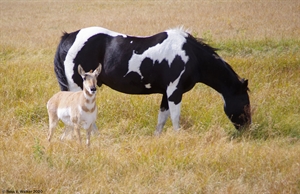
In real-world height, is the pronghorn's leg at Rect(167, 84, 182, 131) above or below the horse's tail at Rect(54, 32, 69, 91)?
below

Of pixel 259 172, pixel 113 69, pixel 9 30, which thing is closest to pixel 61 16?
pixel 9 30

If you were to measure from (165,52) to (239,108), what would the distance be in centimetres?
159

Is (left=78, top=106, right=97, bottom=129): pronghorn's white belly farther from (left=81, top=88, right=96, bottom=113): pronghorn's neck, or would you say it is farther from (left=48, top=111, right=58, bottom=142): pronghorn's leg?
(left=48, top=111, right=58, bottom=142): pronghorn's leg

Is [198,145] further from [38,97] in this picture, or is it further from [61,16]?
[61,16]

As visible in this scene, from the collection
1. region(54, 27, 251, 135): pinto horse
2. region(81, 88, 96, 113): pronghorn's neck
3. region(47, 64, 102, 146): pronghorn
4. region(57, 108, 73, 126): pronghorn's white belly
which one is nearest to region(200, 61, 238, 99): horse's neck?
region(54, 27, 251, 135): pinto horse

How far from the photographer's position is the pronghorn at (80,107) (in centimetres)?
622

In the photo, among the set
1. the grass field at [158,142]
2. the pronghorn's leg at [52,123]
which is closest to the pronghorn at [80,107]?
the pronghorn's leg at [52,123]

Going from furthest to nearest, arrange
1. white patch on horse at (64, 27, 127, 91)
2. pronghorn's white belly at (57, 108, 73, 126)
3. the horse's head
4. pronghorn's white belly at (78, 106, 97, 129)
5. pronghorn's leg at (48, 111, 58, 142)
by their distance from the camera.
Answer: white patch on horse at (64, 27, 127, 91)
the horse's head
pronghorn's leg at (48, 111, 58, 142)
pronghorn's white belly at (57, 108, 73, 126)
pronghorn's white belly at (78, 106, 97, 129)

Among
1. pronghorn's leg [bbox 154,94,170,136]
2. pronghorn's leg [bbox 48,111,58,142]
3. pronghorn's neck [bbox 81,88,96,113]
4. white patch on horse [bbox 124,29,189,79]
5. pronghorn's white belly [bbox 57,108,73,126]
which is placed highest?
white patch on horse [bbox 124,29,189,79]

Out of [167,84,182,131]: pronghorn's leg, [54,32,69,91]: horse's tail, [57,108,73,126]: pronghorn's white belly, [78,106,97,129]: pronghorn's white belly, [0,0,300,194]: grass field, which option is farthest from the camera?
[54,32,69,91]: horse's tail

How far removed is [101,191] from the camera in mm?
5230

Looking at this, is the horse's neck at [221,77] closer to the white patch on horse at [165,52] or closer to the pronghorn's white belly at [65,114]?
the white patch on horse at [165,52]

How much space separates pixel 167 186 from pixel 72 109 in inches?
76.1

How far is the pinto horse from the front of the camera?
755 cm
